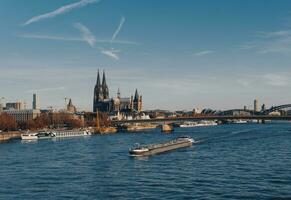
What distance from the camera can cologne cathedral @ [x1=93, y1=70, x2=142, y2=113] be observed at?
18588cm

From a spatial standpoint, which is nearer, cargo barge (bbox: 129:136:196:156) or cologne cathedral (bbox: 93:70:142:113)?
cargo barge (bbox: 129:136:196:156)

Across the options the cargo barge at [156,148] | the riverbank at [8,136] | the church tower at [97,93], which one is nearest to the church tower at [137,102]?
the church tower at [97,93]

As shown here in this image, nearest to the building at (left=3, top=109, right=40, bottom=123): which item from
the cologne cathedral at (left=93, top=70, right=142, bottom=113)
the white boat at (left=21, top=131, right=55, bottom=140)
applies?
the cologne cathedral at (left=93, top=70, right=142, bottom=113)

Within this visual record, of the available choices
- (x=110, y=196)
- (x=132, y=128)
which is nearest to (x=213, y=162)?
(x=110, y=196)

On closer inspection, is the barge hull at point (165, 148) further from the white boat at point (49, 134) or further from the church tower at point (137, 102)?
the church tower at point (137, 102)

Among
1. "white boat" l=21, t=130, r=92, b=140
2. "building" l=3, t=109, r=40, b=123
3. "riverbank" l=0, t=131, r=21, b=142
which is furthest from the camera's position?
"building" l=3, t=109, r=40, b=123

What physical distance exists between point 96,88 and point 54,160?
14575 centimetres

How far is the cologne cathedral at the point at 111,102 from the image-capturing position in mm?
185875

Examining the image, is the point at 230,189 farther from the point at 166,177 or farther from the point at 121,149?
the point at 121,149

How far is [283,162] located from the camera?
137 feet

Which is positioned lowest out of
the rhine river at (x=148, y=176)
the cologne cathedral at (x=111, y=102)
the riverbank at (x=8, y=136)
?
the rhine river at (x=148, y=176)

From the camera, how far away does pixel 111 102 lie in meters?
186

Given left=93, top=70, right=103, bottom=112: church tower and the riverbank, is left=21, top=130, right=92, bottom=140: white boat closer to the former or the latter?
the riverbank

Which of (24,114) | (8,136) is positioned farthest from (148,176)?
(24,114)
